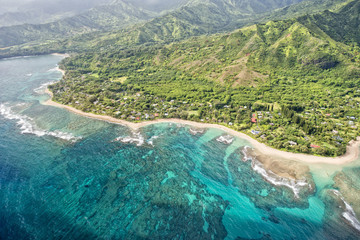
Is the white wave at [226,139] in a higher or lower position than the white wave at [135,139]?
higher

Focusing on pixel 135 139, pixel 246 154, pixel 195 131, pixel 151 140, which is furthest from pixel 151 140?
pixel 246 154

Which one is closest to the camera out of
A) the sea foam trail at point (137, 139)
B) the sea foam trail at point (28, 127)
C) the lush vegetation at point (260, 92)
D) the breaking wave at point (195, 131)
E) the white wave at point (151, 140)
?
the white wave at point (151, 140)

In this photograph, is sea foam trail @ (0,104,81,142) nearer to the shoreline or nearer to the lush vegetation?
the shoreline

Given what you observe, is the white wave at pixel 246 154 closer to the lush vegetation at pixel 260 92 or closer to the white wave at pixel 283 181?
the white wave at pixel 283 181

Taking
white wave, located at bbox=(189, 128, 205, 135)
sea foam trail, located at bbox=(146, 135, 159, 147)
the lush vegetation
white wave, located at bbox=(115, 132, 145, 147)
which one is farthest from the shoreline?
sea foam trail, located at bbox=(146, 135, 159, 147)

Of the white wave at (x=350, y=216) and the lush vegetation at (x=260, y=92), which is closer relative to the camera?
the white wave at (x=350, y=216)

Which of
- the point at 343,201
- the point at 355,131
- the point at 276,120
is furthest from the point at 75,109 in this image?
the point at 355,131

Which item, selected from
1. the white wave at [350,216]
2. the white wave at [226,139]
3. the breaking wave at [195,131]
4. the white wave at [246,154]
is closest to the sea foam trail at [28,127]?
the breaking wave at [195,131]
